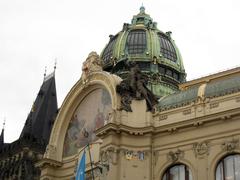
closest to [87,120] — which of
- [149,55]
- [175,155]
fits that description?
[175,155]

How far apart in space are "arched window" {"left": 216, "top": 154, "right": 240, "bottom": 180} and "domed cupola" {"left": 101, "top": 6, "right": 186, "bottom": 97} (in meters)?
14.4

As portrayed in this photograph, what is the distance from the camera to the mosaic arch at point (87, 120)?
33.7m

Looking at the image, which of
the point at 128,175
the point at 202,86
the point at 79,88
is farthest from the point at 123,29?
the point at 128,175

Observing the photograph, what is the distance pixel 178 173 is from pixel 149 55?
54.1ft

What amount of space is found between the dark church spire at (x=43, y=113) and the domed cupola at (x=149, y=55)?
27.9 metres

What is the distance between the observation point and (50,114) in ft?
243

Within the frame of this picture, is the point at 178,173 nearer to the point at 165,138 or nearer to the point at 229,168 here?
the point at 165,138

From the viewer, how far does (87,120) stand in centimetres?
3497

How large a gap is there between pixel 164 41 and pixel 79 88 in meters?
13.4

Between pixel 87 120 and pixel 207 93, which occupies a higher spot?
pixel 207 93

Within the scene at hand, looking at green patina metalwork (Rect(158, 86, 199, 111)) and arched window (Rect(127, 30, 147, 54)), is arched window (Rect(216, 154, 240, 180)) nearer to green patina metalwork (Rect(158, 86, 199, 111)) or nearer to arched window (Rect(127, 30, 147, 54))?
green patina metalwork (Rect(158, 86, 199, 111))

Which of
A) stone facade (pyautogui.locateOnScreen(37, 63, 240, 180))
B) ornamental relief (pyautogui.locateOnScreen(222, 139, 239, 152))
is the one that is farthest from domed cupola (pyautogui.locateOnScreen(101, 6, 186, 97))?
ornamental relief (pyautogui.locateOnScreen(222, 139, 239, 152))

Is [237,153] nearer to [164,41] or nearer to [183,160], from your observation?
[183,160]

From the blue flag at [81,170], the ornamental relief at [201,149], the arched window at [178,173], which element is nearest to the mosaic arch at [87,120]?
the blue flag at [81,170]
